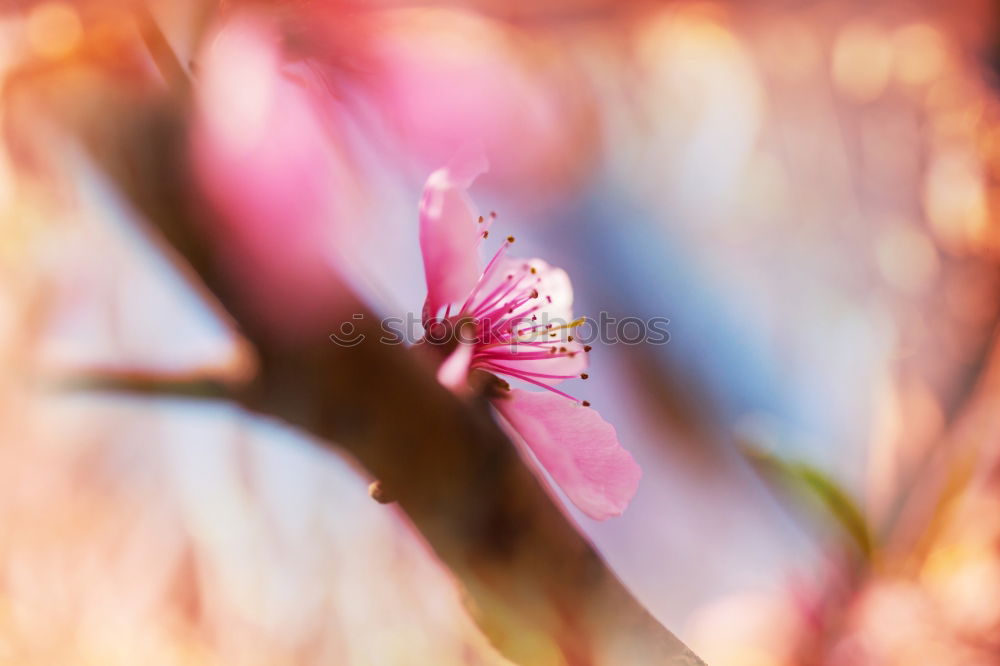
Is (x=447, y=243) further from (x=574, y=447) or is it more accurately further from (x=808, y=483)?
(x=808, y=483)

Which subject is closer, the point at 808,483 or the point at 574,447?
the point at 574,447

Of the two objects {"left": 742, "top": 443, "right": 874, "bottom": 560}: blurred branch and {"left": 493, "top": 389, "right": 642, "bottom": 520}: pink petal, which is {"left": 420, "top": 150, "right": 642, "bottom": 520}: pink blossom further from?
{"left": 742, "top": 443, "right": 874, "bottom": 560}: blurred branch

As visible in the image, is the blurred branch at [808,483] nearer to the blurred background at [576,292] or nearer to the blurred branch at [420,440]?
the blurred background at [576,292]

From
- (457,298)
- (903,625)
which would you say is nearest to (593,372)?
(457,298)

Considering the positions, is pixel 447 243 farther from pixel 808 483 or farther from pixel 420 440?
pixel 808 483

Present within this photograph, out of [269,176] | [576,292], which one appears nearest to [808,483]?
[576,292]

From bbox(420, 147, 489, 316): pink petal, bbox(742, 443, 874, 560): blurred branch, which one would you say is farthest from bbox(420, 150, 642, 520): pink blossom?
bbox(742, 443, 874, 560): blurred branch
